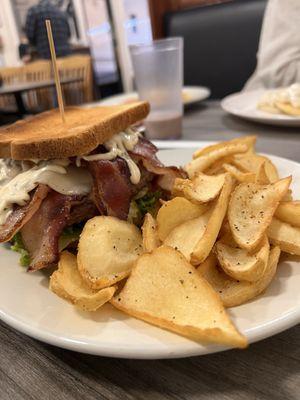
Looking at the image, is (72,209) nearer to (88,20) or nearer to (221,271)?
(221,271)

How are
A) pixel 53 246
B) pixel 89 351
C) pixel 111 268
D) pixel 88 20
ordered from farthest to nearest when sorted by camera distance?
pixel 88 20, pixel 53 246, pixel 111 268, pixel 89 351

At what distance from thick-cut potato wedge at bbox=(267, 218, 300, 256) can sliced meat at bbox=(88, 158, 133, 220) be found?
40cm

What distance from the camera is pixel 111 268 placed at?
0.68 m

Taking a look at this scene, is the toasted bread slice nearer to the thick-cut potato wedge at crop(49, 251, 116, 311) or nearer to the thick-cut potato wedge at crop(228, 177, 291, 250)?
the thick-cut potato wedge at crop(49, 251, 116, 311)

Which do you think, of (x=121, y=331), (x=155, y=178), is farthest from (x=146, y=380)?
(x=155, y=178)

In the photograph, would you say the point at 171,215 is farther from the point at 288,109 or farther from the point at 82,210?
the point at 288,109

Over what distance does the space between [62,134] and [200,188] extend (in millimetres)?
402

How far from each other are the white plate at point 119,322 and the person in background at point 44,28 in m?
7.50

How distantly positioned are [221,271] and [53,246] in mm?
380

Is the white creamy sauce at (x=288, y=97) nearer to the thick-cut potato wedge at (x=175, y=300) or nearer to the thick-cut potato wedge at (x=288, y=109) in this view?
the thick-cut potato wedge at (x=288, y=109)

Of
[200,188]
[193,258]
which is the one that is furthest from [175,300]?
[200,188]

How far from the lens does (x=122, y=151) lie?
104cm

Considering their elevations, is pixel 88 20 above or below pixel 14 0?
below

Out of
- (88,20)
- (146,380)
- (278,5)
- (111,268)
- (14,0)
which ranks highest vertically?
(14,0)
